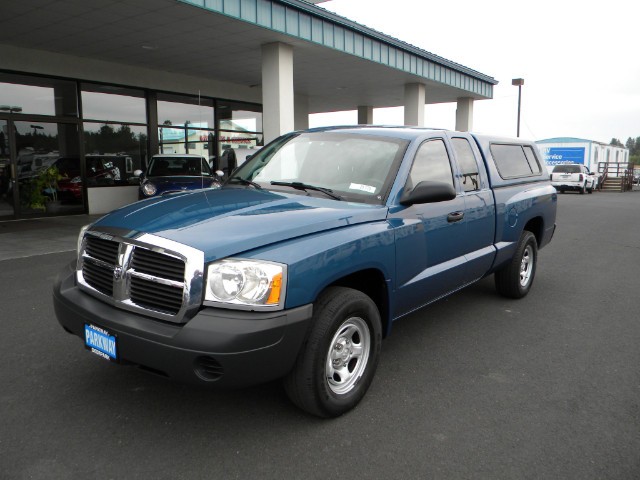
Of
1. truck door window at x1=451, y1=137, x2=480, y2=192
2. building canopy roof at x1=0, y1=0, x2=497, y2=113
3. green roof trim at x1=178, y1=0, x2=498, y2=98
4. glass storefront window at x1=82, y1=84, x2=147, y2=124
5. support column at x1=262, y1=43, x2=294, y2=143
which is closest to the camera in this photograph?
truck door window at x1=451, y1=137, x2=480, y2=192

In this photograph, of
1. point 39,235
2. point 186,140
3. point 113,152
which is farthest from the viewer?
point 186,140


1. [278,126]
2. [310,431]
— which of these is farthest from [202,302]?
[278,126]

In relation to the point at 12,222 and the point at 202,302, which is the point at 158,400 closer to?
the point at 202,302

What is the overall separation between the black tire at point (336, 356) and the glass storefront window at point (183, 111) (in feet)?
44.3

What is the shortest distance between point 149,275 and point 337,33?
10.9 meters

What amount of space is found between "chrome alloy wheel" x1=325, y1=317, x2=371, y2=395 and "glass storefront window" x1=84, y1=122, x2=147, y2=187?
12.9 metres

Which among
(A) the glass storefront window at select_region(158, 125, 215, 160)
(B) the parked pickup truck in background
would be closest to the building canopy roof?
(A) the glass storefront window at select_region(158, 125, 215, 160)

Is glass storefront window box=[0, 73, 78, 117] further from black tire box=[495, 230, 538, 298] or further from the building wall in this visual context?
black tire box=[495, 230, 538, 298]

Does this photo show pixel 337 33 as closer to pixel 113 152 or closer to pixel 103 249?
pixel 113 152

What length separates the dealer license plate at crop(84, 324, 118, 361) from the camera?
2.82 metres

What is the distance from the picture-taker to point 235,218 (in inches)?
119

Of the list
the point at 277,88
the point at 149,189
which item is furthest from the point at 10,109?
the point at 277,88

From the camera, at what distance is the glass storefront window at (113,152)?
14.2m

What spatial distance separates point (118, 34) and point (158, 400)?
33.0 ft
